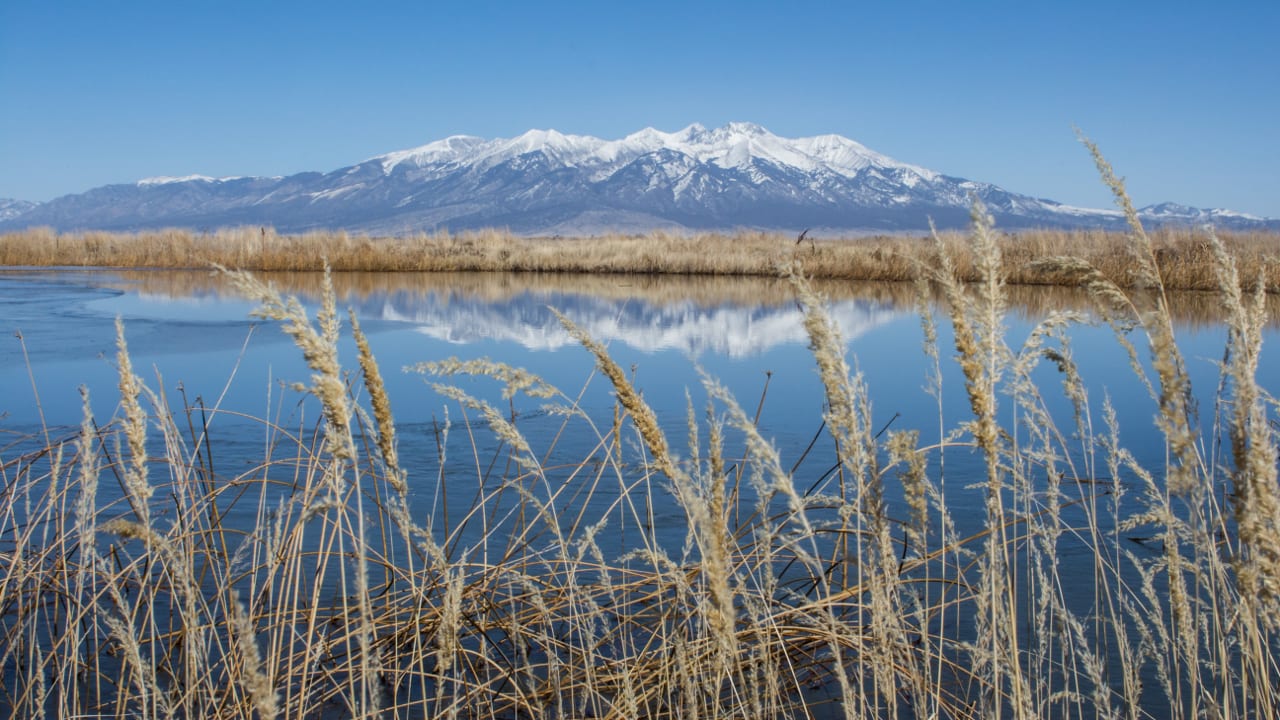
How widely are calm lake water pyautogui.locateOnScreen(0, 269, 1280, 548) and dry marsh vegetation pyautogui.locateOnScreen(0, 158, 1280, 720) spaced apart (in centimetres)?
34

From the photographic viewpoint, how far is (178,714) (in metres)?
2.88

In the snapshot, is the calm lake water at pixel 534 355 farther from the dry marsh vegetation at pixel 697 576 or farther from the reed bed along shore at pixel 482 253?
the reed bed along shore at pixel 482 253

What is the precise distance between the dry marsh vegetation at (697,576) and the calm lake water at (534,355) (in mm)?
335

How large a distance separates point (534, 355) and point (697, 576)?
754 cm

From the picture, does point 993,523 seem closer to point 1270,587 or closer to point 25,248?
point 1270,587

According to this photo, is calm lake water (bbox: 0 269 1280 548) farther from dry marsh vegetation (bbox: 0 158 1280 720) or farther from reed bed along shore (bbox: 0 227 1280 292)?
reed bed along shore (bbox: 0 227 1280 292)

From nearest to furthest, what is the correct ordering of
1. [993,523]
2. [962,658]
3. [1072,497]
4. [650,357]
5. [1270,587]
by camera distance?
[1270,587] → [993,523] → [962,658] → [1072,497] → [650,357]

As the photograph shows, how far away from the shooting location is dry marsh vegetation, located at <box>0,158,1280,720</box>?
1452 mm

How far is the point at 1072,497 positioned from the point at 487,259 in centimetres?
2429

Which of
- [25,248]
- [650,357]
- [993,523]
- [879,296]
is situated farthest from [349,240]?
[993,523]

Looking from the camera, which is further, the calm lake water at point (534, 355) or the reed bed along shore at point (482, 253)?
the reed bed along shore at point (482, 253)

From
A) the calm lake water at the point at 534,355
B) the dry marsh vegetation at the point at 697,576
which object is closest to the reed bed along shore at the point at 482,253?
the calm lake water at the point at 534,355

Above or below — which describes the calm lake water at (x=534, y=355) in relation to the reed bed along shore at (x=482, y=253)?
below

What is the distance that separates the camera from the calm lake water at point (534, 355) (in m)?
6.45
